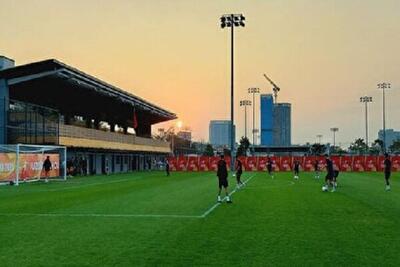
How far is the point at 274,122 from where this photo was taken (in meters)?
124

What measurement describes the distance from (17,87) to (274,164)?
33173mm

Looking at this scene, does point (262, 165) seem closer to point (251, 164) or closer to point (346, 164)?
point (251, 164)

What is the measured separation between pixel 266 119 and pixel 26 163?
2690 inches

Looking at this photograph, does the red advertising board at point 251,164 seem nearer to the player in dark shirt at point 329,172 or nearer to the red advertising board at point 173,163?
the red advertising board at point 173,163

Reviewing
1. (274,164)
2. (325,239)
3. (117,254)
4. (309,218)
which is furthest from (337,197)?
(274,164)

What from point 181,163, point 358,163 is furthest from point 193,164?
point 358,163

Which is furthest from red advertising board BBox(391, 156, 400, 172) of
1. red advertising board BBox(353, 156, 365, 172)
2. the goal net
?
the goal net

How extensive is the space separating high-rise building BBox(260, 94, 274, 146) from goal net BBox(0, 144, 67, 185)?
59681 millimetres

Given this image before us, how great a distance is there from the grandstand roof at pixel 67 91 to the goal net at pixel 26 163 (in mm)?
7077

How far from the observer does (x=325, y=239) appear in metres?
12.7

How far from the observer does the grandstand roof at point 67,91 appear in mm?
48844

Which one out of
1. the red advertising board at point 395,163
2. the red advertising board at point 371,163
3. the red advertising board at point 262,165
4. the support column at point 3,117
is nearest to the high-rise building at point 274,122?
the red advertising board at point 262,165

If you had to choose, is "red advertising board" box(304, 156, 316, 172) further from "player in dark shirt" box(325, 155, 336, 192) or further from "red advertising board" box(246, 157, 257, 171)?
"player in dark shirt" box(325, 155, 336, 192)

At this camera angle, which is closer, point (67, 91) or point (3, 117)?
point (3, 117)
